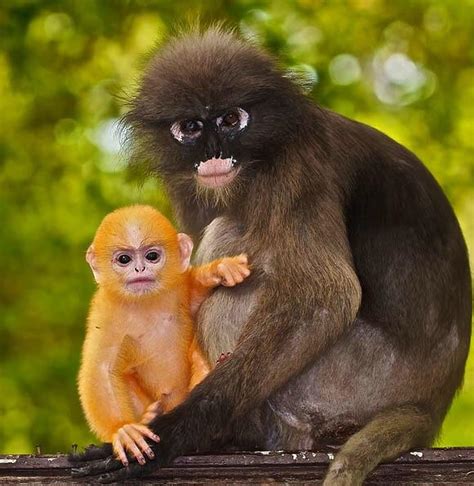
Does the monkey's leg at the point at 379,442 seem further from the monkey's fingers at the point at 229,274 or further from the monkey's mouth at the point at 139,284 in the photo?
the monkey's mouth at the point at 139,284

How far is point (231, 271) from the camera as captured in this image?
5.98 m

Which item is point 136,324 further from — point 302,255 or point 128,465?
point 302,255

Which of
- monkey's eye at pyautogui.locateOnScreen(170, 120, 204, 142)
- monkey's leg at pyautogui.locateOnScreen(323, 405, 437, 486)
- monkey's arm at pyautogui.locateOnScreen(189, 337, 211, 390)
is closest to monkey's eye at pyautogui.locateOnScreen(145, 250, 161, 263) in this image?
monkey's arm at pyautogui.locateOnScreen(189, 337, 211, 390)

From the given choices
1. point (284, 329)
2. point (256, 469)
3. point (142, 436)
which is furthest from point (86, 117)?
point (256, 469)

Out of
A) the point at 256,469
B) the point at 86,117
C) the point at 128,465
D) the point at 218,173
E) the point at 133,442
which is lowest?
the point at 256,469

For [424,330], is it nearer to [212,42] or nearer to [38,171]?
[212,42]

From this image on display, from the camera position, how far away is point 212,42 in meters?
6.45

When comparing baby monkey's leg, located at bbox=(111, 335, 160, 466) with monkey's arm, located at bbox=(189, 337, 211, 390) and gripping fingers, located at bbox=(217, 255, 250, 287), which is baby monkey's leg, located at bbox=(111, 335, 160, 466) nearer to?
monkey's arm, located at bbox=(189, 337, 211, 390)

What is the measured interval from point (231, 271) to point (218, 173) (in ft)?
→ 1.51

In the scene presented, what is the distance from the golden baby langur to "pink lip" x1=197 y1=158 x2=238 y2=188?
39 cm

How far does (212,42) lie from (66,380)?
4.45 metres

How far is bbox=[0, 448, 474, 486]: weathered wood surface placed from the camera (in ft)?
16.9

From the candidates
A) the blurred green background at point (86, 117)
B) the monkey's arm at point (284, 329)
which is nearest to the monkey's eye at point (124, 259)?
the monkey's arm at point (284, 329)

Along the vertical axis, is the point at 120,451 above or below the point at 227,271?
below
